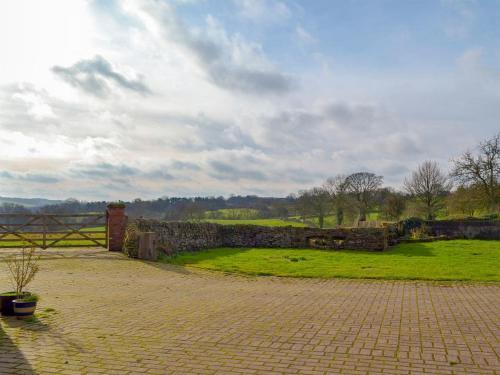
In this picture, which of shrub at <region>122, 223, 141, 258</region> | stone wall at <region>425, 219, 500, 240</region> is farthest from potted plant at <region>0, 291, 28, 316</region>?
stone wall at <region>425, 219, 500, 240</region>

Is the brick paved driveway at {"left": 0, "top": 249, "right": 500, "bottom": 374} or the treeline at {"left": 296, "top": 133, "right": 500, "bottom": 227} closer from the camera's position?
the brick paved driveway at {"left": 0, "top": 249, "right": 500, "bottom": 374}

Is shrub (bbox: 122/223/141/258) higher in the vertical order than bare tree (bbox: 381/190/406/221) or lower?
lower

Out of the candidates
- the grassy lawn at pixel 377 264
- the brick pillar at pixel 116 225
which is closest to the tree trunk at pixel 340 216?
the grassy lawn at pixel 377 264

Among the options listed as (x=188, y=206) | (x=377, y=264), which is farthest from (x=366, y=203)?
(x=377, y=264)

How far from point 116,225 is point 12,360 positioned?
1362 centimetres

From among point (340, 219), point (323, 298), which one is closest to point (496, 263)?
point (323, 298)

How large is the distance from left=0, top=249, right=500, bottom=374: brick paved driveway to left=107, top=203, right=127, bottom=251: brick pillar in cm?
699

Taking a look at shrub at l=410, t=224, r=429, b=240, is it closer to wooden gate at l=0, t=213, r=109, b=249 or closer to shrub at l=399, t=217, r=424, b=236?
shrub at l=399, t=217, r=424, b=236

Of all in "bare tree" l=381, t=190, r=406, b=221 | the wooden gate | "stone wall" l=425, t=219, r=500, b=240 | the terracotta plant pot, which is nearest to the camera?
the terracotta plant pot

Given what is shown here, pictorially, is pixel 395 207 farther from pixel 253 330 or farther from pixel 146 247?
pixel 253 330

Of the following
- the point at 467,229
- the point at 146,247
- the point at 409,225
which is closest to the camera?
the point at 146,247

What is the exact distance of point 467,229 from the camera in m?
29.8

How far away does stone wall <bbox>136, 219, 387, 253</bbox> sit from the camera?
19.7 m

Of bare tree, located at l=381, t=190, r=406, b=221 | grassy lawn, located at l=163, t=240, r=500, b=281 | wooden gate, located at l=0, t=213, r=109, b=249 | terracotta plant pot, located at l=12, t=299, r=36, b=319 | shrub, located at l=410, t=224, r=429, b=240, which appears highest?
bare tree, located at l=381, t=190, r=406, b=221
